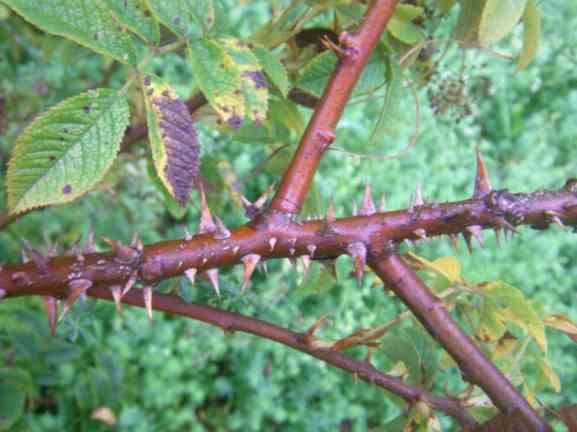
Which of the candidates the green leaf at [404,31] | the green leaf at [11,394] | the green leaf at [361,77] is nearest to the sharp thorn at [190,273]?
the green leaf at [361,77]

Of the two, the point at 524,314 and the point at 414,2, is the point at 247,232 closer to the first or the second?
the point at 524,314

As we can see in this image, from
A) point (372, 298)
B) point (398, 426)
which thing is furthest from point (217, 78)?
point (372, 298)

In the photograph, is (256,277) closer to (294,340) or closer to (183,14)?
(294,340)

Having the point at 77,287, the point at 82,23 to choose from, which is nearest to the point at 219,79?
the point at 82,23

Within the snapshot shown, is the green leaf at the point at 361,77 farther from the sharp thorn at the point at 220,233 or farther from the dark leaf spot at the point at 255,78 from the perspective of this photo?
the sharp thorn at the point at 220,233

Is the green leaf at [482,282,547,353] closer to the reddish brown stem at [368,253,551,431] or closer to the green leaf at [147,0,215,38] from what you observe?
the reddish brown stem at [368,253,551,431]

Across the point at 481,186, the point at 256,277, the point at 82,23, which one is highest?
the point at 82,23
